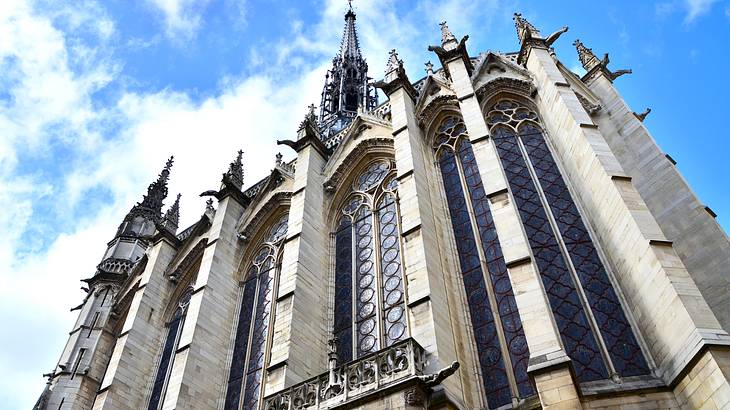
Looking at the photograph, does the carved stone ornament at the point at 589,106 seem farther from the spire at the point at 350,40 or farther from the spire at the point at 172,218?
the spire at the point at 350,40

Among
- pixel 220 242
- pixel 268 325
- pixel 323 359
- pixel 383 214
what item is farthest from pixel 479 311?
pixel 220 242

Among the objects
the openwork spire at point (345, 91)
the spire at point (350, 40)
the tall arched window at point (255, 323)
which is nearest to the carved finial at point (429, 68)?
the tall arched window at point (255, 323)

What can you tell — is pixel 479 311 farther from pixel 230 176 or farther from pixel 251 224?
pixel 230 176

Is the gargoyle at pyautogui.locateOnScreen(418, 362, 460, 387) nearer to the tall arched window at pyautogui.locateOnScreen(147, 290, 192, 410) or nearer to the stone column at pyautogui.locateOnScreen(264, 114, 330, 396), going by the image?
the stone column at pyautogui.locateOnScreen(264, 114, 330, 396)

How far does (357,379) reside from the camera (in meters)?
8.24

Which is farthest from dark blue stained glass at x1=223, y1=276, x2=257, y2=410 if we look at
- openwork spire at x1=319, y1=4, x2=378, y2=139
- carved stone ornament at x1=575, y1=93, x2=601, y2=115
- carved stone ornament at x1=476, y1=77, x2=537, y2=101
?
openwork spire at x1=319, y1=4, x2=378, y2=139

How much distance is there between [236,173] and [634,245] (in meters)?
12.4

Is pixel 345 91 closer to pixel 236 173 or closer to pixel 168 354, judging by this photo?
pixel 236 173

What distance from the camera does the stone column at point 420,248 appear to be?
8273mm

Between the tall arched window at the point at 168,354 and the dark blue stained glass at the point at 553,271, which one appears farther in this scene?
the tall arched window at the point at 168,354

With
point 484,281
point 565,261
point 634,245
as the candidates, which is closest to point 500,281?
point 484,281

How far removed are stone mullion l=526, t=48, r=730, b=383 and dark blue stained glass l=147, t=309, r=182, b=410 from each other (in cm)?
1069

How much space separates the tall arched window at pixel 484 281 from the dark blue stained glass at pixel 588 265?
1.14m

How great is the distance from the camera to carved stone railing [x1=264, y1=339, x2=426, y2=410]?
7.82 m
